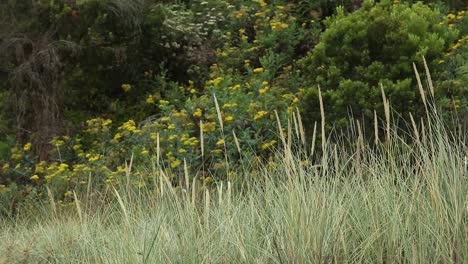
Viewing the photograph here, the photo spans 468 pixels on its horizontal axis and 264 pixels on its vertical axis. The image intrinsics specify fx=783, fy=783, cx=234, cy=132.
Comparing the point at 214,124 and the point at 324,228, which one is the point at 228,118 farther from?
the point at 324,228

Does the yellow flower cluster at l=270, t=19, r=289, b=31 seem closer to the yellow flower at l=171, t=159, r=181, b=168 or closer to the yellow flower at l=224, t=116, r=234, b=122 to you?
the yellow flower at l=224, t=116, r=234, b=122

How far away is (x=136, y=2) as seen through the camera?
11.4 metres

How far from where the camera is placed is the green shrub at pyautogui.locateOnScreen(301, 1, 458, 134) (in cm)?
730

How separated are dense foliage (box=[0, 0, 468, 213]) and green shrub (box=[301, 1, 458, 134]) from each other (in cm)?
1

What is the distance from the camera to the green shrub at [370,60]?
7.30 m

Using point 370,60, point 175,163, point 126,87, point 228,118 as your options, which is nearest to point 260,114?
point 228,118

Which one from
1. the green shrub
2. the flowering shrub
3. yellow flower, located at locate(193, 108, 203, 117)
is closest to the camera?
the green shrub

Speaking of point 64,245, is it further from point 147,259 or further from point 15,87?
point 15,87

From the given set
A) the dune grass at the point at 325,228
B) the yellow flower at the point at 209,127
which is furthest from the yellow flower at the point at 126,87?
the dune grass at the point at 325,228

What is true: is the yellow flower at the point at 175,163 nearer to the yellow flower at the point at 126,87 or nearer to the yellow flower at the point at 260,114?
the yellow flower at the point at 260,114

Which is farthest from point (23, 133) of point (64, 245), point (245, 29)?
point (64, 245)

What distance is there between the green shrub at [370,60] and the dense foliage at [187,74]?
14mm

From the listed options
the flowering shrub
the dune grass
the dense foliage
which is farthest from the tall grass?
the dense foliage

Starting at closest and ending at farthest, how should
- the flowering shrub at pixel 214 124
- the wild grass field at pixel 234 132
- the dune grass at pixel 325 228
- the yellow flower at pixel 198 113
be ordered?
the dune grass at pixel 325 228 < the wild grass field at pixel 234 132 < the flowering shrub at pixel 214 124 < the yellow flower at pixel 198 113
